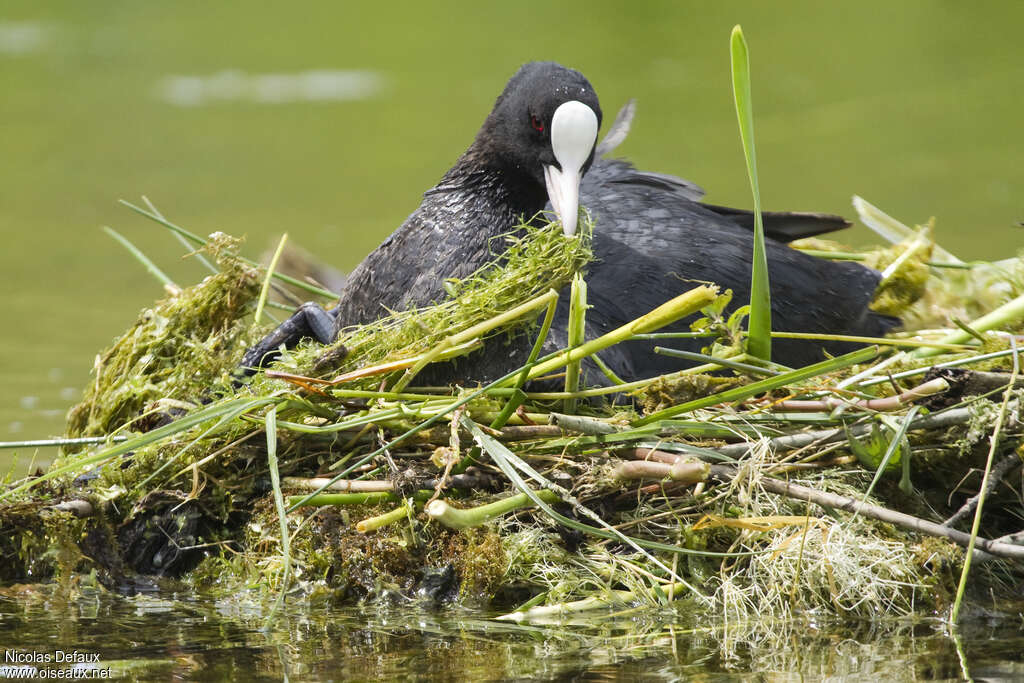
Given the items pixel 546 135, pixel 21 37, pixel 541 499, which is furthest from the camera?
pixel 21 37

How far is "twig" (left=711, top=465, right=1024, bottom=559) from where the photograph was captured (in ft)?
8.71

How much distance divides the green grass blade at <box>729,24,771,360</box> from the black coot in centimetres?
52

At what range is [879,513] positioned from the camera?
106 inches

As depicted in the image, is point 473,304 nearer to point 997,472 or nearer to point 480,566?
point 480,566

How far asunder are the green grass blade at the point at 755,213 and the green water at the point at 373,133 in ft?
2.22

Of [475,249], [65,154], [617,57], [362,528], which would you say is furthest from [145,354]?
[617,57]

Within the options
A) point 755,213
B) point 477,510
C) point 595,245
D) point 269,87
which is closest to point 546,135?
point 595,245

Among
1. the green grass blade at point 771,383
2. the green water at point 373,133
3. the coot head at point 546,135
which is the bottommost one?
the green grass blade at point 771,383

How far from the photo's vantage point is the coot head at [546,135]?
331 centimetres

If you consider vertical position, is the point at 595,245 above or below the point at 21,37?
below

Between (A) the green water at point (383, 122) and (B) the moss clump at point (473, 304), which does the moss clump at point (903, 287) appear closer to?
(B) the moss clump at point (473, 304)

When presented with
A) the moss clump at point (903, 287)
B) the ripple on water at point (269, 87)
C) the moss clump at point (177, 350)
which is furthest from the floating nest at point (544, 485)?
the ripple on water at point (269, 87)

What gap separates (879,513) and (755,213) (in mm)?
676

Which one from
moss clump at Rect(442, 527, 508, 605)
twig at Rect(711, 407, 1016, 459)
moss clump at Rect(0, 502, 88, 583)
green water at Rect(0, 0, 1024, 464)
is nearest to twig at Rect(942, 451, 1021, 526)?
twig at Rect(711, 407, 1016, 459)
